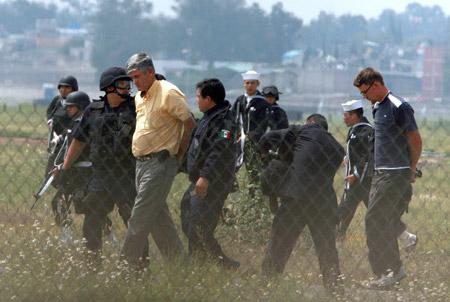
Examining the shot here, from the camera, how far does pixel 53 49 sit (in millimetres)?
107000

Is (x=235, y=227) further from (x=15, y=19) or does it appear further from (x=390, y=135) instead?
(x=15, y=19)

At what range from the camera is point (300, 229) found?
7801mm

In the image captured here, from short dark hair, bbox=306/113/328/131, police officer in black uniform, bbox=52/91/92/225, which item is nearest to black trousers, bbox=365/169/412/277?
short dark hair, bbox=306/113/328/131

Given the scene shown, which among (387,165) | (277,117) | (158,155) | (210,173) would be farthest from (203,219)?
(277,117)

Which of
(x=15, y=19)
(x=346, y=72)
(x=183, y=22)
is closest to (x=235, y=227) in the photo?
(x=346, y=72)

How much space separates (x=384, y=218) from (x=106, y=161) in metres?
1.84

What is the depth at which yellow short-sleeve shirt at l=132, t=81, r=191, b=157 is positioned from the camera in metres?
7.45

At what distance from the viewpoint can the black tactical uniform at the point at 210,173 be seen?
25.3 ft

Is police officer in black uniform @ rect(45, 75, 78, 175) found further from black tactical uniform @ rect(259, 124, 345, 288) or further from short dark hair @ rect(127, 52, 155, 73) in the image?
black tactical uniform @ rect(259, 124, 345, 288)

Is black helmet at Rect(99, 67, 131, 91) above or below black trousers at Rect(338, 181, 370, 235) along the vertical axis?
above

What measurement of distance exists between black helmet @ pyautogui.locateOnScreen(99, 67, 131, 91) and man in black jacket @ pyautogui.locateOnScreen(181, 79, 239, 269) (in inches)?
19.6

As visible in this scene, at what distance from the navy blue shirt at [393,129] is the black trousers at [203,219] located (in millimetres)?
1028

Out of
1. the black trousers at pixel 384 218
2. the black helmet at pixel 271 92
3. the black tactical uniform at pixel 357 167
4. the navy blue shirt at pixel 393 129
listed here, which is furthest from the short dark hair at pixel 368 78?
the black helmet at pixel 271 92

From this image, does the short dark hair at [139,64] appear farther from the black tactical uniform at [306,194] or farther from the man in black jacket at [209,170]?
the black tactical uniform at [306,194]
